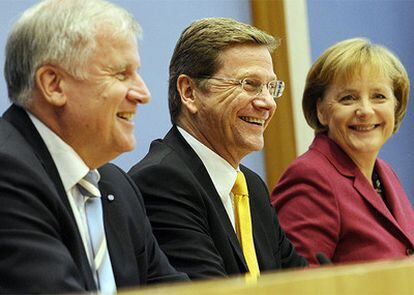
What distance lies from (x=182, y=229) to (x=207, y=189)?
0.19 meters

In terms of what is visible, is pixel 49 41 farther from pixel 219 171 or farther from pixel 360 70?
pixel 360 70

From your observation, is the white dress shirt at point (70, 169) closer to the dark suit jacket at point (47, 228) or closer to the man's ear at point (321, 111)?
the dark suit jacket at point (47, 228)

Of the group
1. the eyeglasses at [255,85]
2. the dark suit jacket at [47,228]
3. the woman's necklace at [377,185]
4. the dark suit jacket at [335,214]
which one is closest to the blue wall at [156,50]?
the dark suit jacket at [335,214]

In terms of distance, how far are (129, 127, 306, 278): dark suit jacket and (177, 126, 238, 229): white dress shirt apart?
0.11 ft

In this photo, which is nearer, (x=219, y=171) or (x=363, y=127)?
(x=219, y=171)

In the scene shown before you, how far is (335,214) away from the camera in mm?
3160

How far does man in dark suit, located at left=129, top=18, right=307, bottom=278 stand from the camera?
8.75 ft

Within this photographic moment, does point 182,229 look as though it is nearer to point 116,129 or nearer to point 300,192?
point 116,129

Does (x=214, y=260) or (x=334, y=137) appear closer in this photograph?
(x=214, y=260)

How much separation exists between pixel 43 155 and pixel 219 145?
872 millimetres

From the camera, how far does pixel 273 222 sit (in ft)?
9.79

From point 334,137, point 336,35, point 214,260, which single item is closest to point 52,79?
point 214,260

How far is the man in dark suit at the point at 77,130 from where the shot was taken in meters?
2.04

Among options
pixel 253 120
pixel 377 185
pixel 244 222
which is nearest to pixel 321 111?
pixel 377 185
